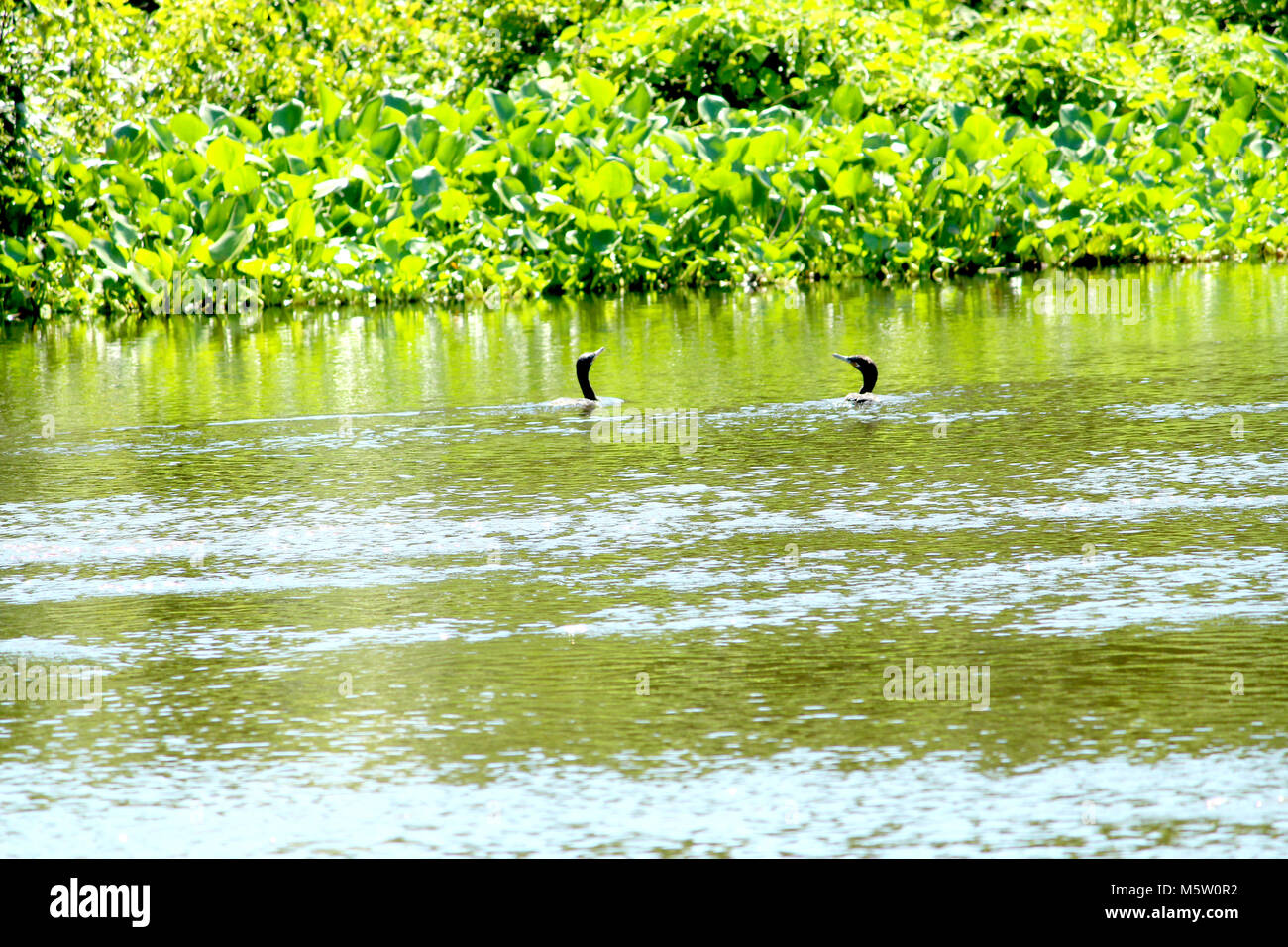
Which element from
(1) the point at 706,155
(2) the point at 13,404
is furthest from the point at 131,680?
(1) the point at 706,155

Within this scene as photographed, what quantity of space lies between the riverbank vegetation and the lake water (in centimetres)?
664

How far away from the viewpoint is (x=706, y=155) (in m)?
18.1

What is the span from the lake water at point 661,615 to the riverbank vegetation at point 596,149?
21.8 feet

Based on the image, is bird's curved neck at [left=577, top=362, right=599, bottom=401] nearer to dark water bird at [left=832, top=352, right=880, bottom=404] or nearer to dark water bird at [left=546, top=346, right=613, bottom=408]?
dark water bird at [left=546, top=346, right=613, bottom=408]

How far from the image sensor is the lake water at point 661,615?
356 centimetres

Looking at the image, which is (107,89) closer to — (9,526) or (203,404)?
(203,404)

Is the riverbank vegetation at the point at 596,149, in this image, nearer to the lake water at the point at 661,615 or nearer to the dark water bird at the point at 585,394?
the lake water at the point at 661,615

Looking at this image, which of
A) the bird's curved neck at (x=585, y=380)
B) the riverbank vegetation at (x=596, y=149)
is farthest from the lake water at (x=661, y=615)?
the riverbank vegetation at (x=596, y=149)

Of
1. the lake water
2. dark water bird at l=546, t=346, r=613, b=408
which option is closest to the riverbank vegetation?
the lake water

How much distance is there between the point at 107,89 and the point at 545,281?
5049 millimetres

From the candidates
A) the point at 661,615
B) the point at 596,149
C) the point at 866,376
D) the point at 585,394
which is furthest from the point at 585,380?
the point at 596,149

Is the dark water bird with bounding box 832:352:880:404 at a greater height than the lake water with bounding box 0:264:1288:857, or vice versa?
the dark water bird with bounding box 832:352:880:404

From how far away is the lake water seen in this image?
11.7 feet
